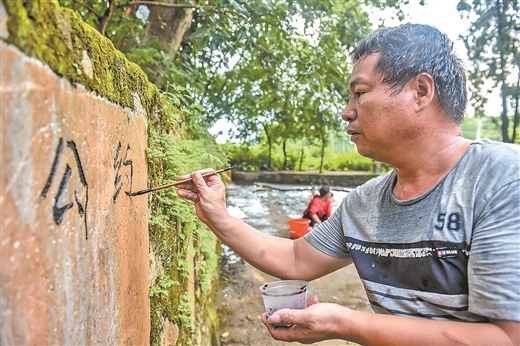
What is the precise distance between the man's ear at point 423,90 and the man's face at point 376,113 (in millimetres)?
24

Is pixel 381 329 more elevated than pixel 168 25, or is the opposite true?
pixel 168 25

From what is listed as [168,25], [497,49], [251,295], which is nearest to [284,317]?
[251,295]

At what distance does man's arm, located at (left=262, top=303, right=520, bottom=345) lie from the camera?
1.14 metres

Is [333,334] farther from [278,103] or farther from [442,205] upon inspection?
[278,103]

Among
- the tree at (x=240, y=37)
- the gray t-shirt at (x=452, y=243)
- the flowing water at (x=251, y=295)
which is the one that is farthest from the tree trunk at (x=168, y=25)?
the gray t-shirt at (x=452, y=243)

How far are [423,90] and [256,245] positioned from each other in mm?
1024

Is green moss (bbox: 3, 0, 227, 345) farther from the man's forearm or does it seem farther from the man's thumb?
the man's thumb

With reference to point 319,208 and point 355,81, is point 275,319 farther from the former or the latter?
point 319,208

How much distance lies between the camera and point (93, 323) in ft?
3.61

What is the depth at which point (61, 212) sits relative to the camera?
3.02ft

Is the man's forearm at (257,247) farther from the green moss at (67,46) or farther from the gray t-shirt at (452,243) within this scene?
the green moss at (67,46)

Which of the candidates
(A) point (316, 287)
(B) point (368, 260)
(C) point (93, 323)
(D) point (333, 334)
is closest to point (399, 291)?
(B) point (368, 260)

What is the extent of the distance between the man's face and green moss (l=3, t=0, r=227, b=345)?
3.04 feet

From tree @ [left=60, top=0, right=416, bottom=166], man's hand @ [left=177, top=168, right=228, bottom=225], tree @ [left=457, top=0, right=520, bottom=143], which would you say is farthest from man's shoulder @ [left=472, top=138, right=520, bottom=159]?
tree @ [left=457, top=0, right=520, bottom=143]
